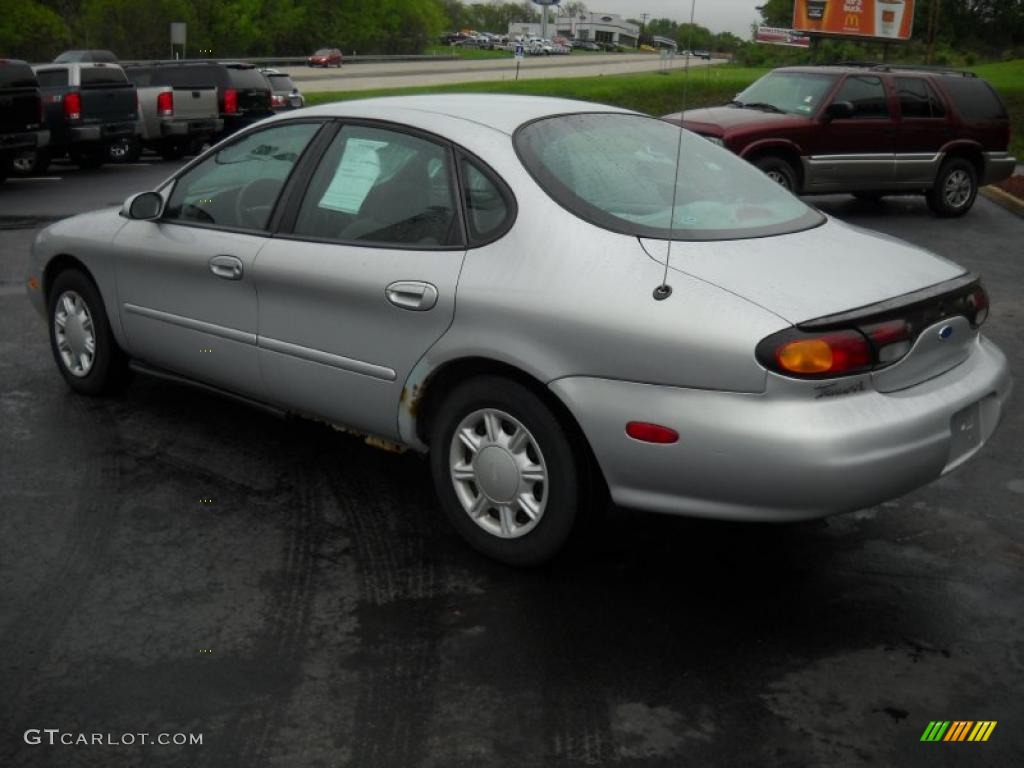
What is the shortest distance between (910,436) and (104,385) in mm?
4086

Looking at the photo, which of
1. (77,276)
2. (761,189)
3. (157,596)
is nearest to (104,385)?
(77,276)

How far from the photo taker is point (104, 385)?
6484 millimetres

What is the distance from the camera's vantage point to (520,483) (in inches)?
175

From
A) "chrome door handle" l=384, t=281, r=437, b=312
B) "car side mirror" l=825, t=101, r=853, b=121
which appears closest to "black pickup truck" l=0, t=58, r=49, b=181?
"car side mirror" l=825, t=101, r=853, b=121

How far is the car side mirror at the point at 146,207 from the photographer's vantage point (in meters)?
5.91

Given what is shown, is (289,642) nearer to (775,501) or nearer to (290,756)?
(290,756)

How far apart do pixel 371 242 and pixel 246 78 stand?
2120 cm

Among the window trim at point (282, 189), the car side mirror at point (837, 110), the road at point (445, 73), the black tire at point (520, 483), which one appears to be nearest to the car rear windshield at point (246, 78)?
the car side mirror at point (837, 110)

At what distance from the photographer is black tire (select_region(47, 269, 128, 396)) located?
636 centimetres

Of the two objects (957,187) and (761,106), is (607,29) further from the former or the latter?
(957,187)

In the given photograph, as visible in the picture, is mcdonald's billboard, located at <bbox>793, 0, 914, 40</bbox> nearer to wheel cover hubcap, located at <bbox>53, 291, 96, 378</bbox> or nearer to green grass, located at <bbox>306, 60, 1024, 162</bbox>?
green grass, located at <bbox>306, 60, 1024, 162</bbox>

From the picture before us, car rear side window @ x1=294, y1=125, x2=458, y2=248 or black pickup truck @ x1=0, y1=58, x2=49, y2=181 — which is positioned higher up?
car rear side window @ x1=294, y1=125, x2=458, y2=248

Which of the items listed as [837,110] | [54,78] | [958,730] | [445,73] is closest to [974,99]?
[837,110]

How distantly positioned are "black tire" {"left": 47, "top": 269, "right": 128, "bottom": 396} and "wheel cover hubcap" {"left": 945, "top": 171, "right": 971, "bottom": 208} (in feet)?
40.8
